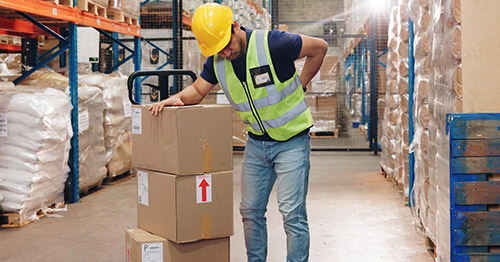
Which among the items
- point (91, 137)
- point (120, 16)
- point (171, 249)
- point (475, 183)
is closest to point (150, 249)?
point (171, 249)

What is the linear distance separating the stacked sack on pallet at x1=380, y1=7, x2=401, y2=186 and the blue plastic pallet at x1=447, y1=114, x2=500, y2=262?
3911 millimetres

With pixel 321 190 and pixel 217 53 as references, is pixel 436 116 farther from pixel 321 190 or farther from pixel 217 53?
pixel 321 190

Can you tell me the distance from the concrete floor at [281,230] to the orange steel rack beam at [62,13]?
205 centimetres

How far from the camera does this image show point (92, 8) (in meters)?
6.95

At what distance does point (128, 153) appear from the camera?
323 inches

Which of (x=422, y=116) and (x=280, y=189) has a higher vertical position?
(x=422, y=116)

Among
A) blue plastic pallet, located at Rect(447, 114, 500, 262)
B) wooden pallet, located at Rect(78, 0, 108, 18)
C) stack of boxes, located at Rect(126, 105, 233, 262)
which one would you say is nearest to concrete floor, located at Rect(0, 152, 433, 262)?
blue plastic pallet, located at Rect(447, 114, 500, 262)

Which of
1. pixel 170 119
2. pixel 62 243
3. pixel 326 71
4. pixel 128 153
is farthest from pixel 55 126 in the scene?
pixel 326 71

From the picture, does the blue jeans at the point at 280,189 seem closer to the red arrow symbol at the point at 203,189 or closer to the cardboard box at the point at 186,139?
the cardboard box at the point at 186,139

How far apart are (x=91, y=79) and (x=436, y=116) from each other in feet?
15.5

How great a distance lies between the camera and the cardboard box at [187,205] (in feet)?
10.2

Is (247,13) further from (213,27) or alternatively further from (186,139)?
(186,139)

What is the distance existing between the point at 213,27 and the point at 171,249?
122 cm

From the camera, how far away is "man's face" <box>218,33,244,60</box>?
319cm
